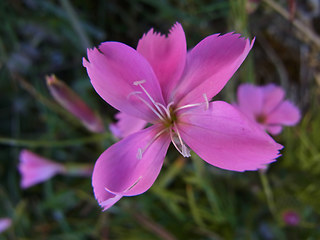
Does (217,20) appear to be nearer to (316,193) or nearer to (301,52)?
(301,52)

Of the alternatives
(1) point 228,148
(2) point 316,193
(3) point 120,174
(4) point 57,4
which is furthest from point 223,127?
(4) point 57,4

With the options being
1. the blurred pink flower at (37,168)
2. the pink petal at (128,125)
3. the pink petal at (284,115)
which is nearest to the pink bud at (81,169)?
the blurred pink flower at (37,168)

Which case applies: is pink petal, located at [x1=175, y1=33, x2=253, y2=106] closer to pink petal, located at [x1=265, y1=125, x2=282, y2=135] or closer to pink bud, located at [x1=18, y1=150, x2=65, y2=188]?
pink petal, located at [x1=265, y1=125, x2=282, y2=135]

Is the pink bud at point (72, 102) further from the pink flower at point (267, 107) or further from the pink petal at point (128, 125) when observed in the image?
the pink flower at point (267, 107)

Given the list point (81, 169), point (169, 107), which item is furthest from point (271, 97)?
point (81, 169)

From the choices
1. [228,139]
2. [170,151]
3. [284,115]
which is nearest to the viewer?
[228,139]

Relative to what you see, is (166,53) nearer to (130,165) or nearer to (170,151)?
(130,165)

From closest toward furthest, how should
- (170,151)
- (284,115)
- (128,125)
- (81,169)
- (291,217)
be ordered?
(128,125) → (284,115) → (291,217) → (81,169) → (170,151)
